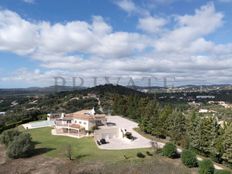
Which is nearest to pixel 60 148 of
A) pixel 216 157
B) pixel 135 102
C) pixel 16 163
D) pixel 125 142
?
pixel 16 163

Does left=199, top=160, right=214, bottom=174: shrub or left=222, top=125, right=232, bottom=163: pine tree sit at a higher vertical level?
left=222, top=125, right=232, bottom=163: pine tree

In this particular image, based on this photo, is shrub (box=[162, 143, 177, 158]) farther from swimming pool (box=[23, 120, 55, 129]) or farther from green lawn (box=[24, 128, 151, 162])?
swimming pool (box=[23, 120, 55, 129])

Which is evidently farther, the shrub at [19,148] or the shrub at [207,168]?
the shrub at [19,148]

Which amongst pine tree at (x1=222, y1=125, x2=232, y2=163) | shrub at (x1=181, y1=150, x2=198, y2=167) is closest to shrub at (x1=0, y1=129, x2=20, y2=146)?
shrub at (x1=181, y1=150, x2=198, y2=167)

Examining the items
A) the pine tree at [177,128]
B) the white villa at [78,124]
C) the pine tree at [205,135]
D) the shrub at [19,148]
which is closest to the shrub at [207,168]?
the pine tree at [205,135]

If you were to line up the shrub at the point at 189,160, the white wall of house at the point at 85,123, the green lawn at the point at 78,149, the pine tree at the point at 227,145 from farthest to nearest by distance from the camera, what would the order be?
the white wall of house at the point at 85,123 → the green lawn at the point at 78,149 → the shrub at the point at 189,160 → the pine tree at the point at 227,145

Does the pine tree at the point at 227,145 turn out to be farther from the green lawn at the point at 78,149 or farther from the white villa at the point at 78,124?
the white villa at the point at 78,124

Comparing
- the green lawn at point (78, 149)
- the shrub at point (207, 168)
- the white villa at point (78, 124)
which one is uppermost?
the white villa at point (78, 124)

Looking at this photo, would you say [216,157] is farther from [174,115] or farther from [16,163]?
[16,163]

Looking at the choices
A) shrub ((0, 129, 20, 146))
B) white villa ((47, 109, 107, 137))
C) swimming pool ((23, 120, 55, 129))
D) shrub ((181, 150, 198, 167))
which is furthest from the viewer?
swimming pool ((23, 120, 55, 129))
